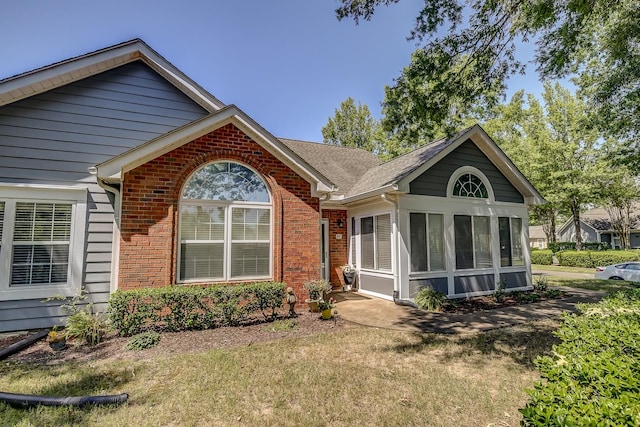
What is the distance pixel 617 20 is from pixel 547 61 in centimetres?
467

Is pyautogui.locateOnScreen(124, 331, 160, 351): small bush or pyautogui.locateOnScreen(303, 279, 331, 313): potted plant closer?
pyautogui.locateOnScreen(124, 331, 160, 351): small bush

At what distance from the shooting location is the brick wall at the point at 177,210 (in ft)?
20.7

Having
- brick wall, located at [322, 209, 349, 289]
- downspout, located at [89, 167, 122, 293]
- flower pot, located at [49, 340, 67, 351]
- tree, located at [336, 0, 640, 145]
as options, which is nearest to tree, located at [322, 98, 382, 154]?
brick wall, located at [322, 209, 349, 289]

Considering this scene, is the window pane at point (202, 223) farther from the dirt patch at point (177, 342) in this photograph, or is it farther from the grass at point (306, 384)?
the grass at point (306, 384)

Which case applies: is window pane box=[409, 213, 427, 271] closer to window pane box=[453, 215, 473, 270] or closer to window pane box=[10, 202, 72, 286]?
window pane box=[453, 215, 473, 270]

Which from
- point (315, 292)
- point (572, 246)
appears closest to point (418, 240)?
point (315, 292)

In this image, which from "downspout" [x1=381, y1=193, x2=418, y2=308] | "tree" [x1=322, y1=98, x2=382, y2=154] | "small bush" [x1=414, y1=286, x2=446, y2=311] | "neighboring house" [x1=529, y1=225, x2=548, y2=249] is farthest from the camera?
"neighboring house" [x1=529, y1=225, x2=548, y2=249]

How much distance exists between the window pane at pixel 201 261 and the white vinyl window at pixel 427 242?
5.57 m

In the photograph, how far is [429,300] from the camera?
27.2 ft

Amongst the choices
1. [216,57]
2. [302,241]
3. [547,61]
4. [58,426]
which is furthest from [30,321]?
[547,61]

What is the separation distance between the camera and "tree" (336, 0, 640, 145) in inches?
275

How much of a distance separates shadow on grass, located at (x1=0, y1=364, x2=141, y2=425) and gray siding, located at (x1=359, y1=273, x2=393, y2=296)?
682 centimetres

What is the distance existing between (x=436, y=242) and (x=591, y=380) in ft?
25.2

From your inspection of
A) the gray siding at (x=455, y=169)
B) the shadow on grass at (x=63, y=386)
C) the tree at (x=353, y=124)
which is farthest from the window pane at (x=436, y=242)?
the tree at (x=353, y=124)
